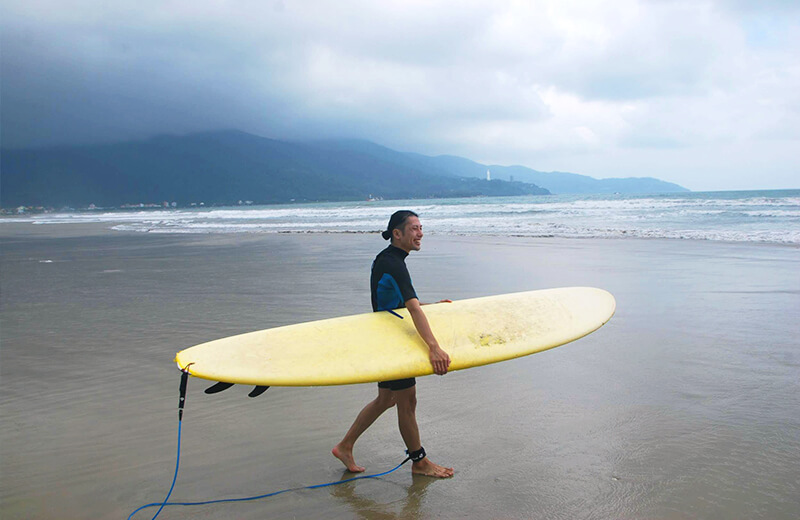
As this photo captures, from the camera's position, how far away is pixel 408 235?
2684mm

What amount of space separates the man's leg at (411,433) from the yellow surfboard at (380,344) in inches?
5.6

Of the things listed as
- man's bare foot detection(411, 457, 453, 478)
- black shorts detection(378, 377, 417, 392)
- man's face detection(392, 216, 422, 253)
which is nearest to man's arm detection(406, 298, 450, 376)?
black shorts detection(378, 377, 417, 392)

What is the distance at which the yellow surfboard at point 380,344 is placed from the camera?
2646mm

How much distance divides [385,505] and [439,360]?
679 millimetres

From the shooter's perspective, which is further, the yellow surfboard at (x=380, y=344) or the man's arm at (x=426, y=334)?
the yellow surfboard at (x=380, y=344)

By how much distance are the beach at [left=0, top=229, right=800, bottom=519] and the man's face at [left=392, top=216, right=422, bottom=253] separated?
1113mm

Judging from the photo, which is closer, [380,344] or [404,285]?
[404,285]

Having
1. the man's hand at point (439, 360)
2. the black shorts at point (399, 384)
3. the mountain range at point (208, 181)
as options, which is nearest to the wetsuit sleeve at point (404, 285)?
the man's hand at point (439, 360)

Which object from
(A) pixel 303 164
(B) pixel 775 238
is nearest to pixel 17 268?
(B) pixel 775 238

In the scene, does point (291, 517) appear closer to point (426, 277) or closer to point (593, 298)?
point (593, 298)

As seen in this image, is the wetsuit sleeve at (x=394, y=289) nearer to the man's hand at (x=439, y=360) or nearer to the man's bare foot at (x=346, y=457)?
the man's hand at (x=439, y=360)

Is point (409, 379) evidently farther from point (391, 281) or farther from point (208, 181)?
point (208, 181)

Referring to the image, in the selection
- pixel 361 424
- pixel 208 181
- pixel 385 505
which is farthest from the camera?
pixel 208 181

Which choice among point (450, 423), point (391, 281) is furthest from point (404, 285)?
point (450, 423)
